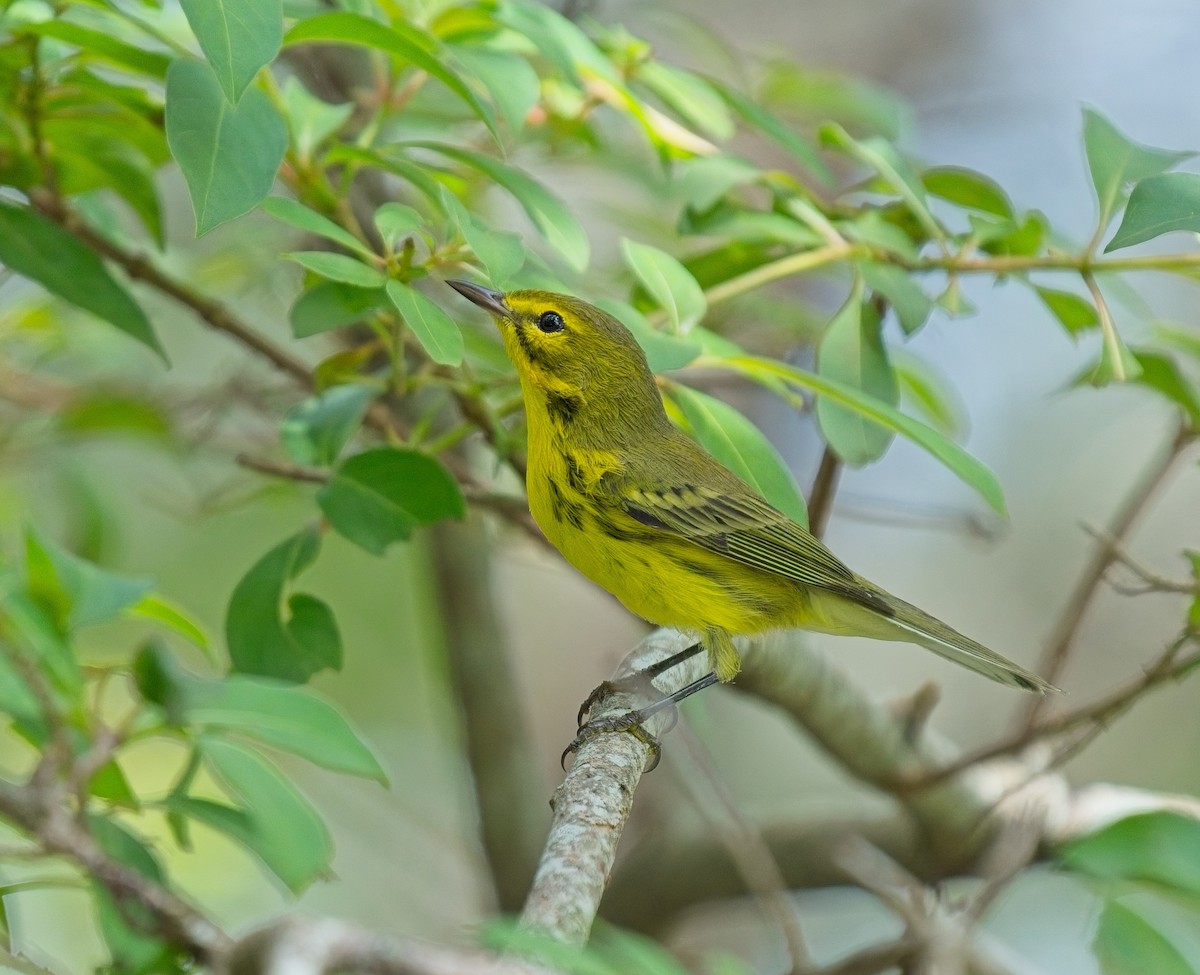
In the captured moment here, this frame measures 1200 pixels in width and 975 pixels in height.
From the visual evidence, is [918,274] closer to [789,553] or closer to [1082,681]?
[789,553]

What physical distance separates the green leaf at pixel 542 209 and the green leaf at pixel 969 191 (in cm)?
100

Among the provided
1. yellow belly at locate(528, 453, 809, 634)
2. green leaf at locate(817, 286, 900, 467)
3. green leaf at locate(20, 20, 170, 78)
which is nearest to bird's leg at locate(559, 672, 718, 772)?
yellow belly at locate(528, 453, 809, 634)

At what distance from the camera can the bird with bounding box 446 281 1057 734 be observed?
2.96m

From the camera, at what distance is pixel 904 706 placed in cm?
380

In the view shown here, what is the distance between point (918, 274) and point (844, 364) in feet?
1.30

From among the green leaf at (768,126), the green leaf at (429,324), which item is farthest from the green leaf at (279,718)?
the green leaf at (768,126)

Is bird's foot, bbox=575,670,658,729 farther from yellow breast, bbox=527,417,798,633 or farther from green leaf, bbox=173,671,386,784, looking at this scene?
green leaf, bbox=173,671,386,784

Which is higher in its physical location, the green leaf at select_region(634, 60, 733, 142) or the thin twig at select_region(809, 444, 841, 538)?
the green leaf at select_region(634, 60, 733, 142)

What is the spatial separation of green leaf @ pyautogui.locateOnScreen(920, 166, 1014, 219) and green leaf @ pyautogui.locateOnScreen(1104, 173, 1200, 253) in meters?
0.74

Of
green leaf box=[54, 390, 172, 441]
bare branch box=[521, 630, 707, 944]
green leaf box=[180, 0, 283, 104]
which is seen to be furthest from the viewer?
green leaf box=[54, 390, 172, 441]

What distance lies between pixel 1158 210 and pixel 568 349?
157 centimetres

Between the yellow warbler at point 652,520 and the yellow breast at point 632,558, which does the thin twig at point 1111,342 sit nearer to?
the yellow warbler at point 652,520

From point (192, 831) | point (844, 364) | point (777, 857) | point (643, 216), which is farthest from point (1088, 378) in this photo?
point (192, 831)

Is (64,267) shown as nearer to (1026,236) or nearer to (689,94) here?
(689,94)
